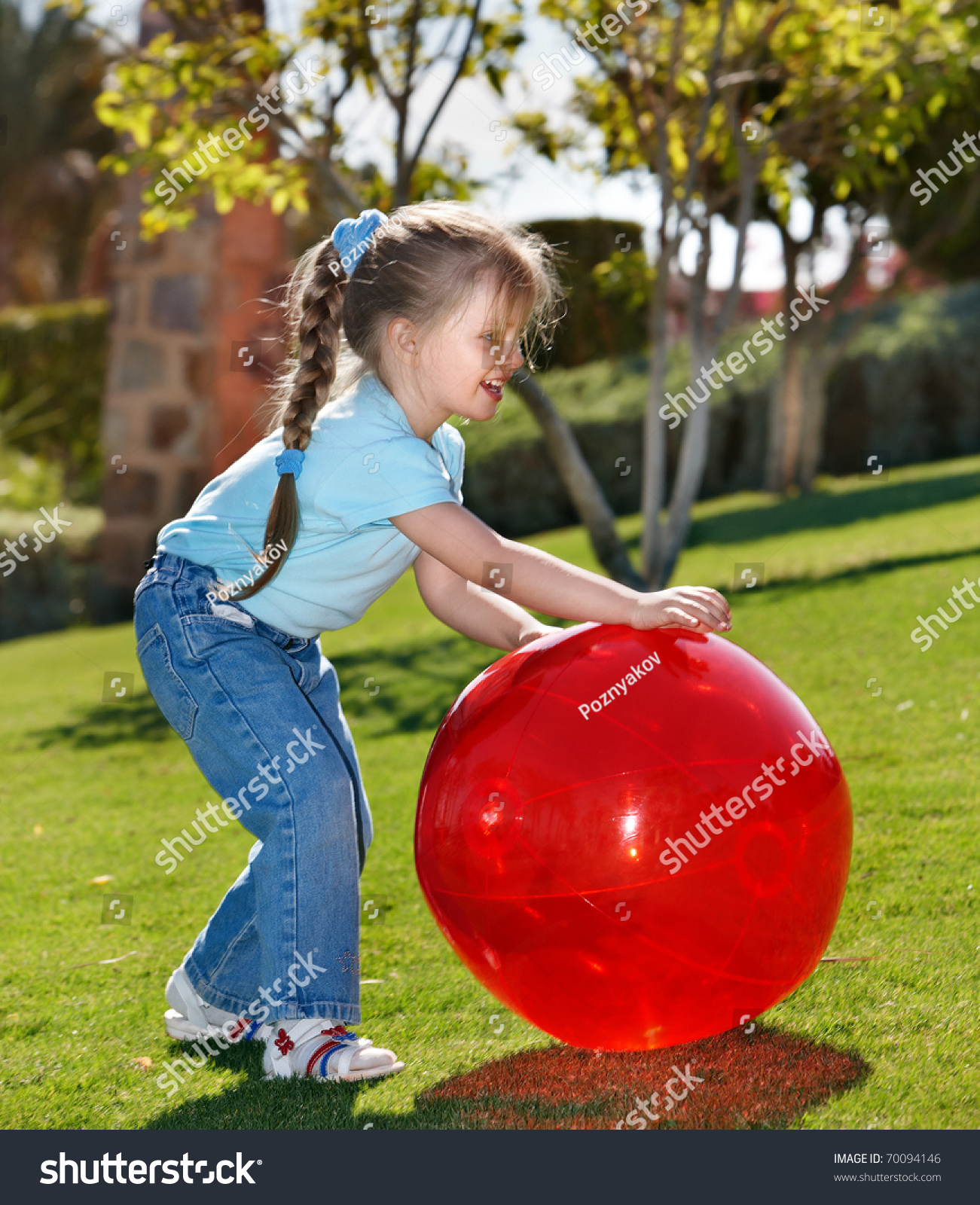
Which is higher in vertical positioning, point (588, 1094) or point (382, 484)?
point (382, 484)

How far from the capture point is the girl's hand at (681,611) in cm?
293

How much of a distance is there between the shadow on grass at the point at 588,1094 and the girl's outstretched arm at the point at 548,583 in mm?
1039

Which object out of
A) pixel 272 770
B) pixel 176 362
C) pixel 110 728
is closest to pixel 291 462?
pixel 272 770

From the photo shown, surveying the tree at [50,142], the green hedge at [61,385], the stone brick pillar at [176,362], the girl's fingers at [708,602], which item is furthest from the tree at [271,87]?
the tree at [50,142]

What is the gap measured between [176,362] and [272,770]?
33.8ft

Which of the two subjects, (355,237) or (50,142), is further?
(50,142)

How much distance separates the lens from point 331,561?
3.18 metres

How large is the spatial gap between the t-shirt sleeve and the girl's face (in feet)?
0.55

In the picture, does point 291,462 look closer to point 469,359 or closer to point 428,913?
point 469,359

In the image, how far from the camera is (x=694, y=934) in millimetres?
2727

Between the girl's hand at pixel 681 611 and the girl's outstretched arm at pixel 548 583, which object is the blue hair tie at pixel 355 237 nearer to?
the girl's outstretched arm at pixel 548 583

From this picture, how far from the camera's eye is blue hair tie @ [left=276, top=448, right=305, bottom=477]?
3.07 meters

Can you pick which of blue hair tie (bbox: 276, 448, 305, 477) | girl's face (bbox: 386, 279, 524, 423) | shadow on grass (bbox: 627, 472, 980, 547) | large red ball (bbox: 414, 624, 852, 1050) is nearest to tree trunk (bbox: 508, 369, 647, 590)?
shadow on grass (bbox: 627, 472, 980, 547)

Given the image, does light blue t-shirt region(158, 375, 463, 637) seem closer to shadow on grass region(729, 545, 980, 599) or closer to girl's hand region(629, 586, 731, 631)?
girl's hand region(629, 586, 731, 631)
